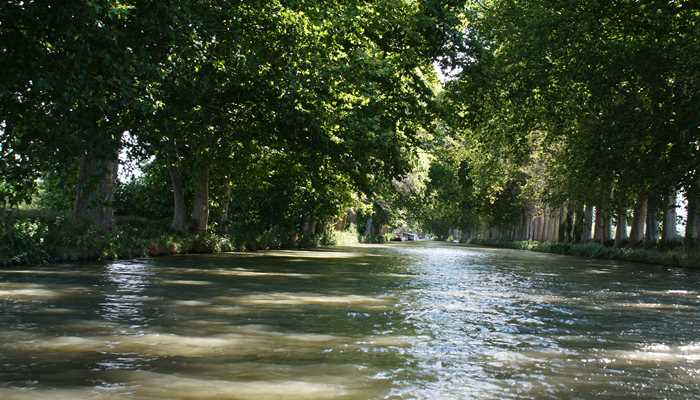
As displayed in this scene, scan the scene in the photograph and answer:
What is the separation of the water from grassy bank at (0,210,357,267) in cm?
329

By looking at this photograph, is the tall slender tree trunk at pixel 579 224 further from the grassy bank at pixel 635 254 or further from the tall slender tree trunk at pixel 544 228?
the tall slender tree trunk at pixel 544 228

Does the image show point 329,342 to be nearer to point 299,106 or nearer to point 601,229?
point 299,106

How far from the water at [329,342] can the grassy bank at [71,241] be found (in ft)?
10.8

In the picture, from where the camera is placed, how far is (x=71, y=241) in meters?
20.3

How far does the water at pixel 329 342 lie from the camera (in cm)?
586

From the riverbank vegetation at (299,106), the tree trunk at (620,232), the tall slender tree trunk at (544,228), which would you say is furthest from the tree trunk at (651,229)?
the tall slender tree trunk at (544,228)

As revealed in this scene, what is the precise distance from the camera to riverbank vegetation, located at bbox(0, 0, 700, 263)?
12547 mm

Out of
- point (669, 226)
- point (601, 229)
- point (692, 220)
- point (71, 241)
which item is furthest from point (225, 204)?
point (601, 229)

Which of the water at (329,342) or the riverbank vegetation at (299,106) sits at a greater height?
the riverbank vegetation at (299,106)

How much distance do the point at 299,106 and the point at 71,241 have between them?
7.57 m

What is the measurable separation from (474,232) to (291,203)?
93.8 m

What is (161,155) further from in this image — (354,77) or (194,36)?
(354,77)

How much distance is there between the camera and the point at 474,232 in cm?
13250

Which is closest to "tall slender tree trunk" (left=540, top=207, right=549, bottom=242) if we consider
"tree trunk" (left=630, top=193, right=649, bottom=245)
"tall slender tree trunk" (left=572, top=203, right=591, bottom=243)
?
"tall slender tree trunk" (left=572, top=203, right=591, bottom=243)
